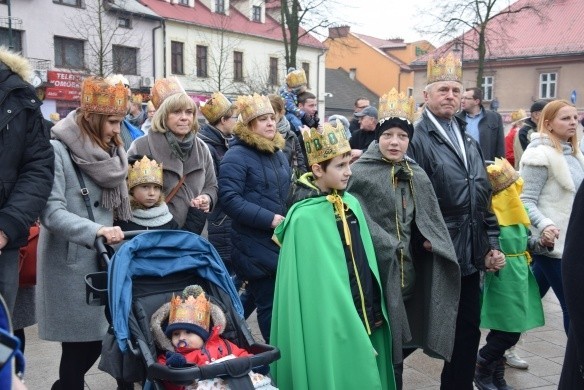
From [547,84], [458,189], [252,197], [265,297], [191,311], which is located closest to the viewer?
[191,311]

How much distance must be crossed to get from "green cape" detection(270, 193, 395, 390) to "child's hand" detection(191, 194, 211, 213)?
113cm

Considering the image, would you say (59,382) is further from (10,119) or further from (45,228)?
(10,119)

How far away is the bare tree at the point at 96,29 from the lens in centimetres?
2923

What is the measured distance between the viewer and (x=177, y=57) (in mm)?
36906

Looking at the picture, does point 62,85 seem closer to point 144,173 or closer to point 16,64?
point 144,173

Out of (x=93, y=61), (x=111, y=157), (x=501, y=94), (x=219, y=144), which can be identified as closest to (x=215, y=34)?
(x=93, y=61)

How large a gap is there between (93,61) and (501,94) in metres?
26.5

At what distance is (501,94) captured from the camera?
4116 cm

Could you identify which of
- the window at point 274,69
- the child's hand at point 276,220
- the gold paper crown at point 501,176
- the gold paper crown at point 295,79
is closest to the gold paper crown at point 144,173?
the child's hand at point 276,220

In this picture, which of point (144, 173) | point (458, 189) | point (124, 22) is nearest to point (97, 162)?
point (144, 173)

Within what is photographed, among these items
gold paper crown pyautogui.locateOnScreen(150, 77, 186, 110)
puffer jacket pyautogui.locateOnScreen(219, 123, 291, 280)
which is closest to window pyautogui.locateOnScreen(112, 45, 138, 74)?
gold paper crown pyautogui.locateOnScreen(150, 77, 186, 110)

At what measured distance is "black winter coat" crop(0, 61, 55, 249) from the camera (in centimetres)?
325

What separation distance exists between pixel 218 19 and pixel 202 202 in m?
37.0

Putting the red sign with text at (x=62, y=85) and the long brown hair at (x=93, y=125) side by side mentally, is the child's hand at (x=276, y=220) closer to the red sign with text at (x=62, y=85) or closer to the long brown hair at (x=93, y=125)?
the long brown hair at (x=93, y=125)
